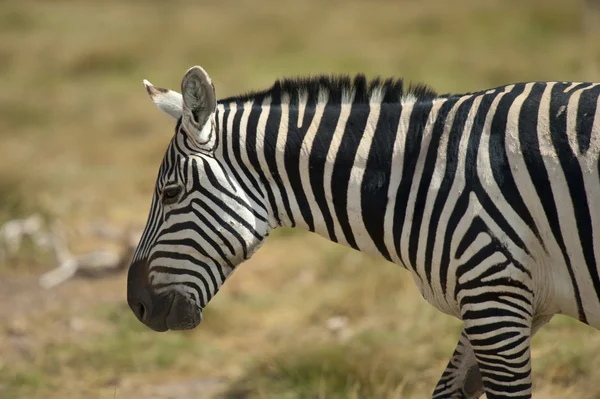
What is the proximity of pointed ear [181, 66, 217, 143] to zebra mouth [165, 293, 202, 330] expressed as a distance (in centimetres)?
68

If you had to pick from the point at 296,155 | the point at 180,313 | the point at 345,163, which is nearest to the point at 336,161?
the point at 345,163

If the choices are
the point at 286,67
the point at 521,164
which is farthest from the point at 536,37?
the point at 521,164

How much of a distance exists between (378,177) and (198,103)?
79 centimetres

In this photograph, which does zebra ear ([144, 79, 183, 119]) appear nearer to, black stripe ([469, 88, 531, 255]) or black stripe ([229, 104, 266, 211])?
black stripe ([229, 104, 266, 211])

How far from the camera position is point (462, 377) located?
377cm

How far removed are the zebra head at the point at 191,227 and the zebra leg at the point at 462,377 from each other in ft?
3.40

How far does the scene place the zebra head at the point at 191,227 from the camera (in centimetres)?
349

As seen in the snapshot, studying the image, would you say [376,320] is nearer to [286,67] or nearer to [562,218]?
[562,218]

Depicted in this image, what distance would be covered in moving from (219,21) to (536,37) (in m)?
7.36

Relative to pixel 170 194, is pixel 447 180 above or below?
above

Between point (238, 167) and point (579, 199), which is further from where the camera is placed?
point (238, 167)

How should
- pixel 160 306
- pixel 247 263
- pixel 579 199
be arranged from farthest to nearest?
pixel 247 263 < pixel 160 306 < pixel 579 199

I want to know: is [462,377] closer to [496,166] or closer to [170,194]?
[496,166]

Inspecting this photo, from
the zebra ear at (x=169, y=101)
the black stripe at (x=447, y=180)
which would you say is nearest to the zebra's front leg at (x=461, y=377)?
the black stripe at (x=447, y=180)
